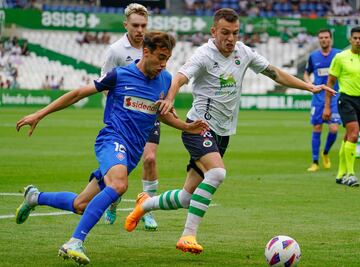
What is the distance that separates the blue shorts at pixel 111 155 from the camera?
811 cm

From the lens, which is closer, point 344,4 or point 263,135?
point 263,135

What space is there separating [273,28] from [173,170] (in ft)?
109

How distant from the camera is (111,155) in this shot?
8156mm

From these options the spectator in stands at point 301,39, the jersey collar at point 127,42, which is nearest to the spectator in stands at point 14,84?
the spectator in stands at point 301,39

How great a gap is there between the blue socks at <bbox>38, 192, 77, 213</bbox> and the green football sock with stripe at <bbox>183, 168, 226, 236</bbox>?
3.65 feet

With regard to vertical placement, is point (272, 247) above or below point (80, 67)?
above

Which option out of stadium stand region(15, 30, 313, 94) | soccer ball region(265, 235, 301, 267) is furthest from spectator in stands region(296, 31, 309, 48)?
soccer ball region(265, 235, 301, 267)

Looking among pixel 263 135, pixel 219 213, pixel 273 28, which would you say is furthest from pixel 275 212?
pixel 273 28

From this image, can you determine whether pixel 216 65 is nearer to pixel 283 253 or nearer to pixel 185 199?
pixel 185 199

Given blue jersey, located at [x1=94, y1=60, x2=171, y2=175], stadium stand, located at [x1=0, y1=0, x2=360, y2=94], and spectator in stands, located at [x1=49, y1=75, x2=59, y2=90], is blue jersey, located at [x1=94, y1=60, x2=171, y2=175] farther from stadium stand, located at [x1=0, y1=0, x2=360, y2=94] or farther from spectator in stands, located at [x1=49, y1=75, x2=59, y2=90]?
spectator in stands, located at [x1=49, y1=75, x2=59, y2=90]

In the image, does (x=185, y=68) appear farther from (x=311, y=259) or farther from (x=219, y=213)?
Result: (x=219, y=213)

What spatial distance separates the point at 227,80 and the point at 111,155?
1.79m

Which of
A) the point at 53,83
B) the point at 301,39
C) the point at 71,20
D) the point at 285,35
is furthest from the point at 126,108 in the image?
the point at 301,39

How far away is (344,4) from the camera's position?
191 ft
